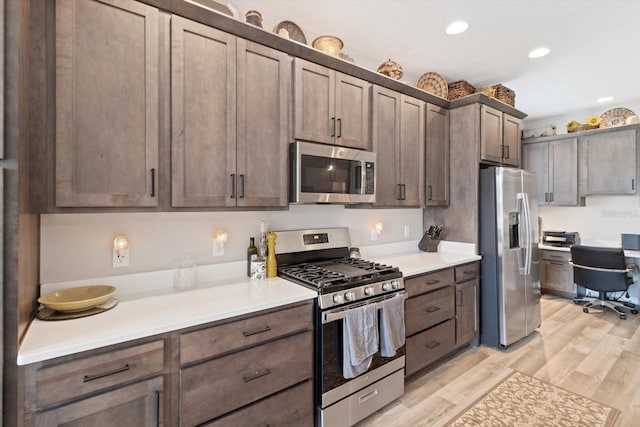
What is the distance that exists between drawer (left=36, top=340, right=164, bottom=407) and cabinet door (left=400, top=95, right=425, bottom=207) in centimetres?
221

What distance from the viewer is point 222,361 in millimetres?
1474

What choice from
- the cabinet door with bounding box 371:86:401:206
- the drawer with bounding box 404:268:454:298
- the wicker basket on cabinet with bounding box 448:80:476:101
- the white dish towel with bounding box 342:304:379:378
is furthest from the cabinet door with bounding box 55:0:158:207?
the wicker basket on cabinet with bounding box 448:80:476:101

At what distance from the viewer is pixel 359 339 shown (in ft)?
6.21

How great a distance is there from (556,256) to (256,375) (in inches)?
199

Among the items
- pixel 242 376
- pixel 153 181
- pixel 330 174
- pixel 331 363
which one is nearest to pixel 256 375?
pixel 242 376

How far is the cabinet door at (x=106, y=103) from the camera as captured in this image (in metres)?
1.38

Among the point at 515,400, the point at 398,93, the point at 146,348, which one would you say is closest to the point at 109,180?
the point at 146,348

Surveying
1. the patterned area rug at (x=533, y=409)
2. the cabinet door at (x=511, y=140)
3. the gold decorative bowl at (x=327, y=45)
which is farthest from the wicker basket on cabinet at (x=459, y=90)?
the patterned area rug at (x=533, y=409)

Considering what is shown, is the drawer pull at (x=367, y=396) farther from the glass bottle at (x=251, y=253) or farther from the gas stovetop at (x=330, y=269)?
the glass bottle at (x=251, y=253)

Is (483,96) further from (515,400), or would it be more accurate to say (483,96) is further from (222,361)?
(222,361)

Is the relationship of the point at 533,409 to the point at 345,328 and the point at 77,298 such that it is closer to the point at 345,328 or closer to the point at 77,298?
the point at 345,328

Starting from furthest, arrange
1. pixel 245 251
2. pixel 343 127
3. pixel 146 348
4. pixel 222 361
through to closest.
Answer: pixel 343 127 < pixel 245 251 < pixel 222 361 < pixel 146 348

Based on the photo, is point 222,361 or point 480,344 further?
point 480,344

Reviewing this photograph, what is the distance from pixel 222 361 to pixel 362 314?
2.77 ft
